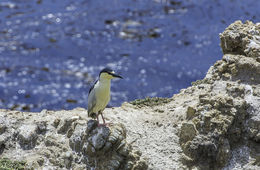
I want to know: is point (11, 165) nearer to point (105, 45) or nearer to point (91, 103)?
point (91, 103)

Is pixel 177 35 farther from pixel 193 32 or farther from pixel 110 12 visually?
pixel 110 12

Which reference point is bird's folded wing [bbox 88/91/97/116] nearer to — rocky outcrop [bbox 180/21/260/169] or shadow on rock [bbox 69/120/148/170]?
shadow on rock [bbox 69/120/148/170]

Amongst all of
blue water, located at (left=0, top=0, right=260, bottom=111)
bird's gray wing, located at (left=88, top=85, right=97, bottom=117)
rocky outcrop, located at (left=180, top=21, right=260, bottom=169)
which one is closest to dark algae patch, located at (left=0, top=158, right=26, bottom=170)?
bird's gray wing, located at (left=88, top=85, right=97, bottom=117)

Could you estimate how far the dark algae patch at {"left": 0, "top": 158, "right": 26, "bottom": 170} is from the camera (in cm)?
930

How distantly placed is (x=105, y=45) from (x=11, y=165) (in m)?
13.5

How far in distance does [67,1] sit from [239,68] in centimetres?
1593

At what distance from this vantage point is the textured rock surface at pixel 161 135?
9.40 m

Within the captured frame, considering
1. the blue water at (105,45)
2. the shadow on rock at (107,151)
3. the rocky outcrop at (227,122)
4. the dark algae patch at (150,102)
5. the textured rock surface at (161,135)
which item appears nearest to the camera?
the shadow on rock at (107,151)

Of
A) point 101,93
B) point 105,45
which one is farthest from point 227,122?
point 105,45

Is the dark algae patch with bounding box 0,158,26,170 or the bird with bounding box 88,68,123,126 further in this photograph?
the bird with bounding box 88,68,123,126

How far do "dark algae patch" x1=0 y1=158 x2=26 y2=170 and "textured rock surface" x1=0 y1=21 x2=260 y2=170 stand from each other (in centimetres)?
15

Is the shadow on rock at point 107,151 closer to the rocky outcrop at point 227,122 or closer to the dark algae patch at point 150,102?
the rocky outcrop at point 227,122

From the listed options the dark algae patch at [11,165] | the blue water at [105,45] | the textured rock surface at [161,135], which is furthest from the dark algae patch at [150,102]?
the blue water at [105,45]

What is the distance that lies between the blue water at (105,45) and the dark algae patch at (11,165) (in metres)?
8.88
